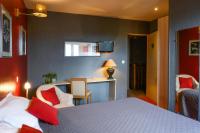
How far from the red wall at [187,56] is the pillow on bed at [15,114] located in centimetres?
264

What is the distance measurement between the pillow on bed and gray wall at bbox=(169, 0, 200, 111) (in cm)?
272

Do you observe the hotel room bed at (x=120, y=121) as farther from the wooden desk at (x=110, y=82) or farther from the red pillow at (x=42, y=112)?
the wooden desk at (x=110, y=82)

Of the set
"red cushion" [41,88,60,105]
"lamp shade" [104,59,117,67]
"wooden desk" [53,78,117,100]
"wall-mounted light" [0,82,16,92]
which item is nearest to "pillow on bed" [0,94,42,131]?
"wall-mounted light" [0,82,16,92]

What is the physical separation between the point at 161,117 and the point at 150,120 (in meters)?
0.20

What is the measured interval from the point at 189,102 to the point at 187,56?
82 cm

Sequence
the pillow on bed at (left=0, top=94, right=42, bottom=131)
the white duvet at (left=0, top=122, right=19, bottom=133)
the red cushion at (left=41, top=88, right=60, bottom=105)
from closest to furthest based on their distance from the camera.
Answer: the white duvet at (left=0, top=122, right=19, bottom=133)
the pillow on bed at (left=0, top=94, right=42, bottom=131)
the red cushion at (left=41, top=88, right=60, bottom=105)

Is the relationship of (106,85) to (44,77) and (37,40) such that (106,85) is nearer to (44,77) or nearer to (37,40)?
(44,77)

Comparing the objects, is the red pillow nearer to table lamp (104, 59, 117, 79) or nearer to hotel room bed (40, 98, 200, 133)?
hotel room bed (40, 98, 200, 133)

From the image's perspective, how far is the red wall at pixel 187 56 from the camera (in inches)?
122

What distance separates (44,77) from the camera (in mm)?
4754

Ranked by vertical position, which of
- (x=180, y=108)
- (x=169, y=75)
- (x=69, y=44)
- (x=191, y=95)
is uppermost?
(x=69, y=44)

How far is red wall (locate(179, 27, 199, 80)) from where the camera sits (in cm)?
310

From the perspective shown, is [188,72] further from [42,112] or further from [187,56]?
[42,112]

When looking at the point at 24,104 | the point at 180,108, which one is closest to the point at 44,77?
the point at 24,104
